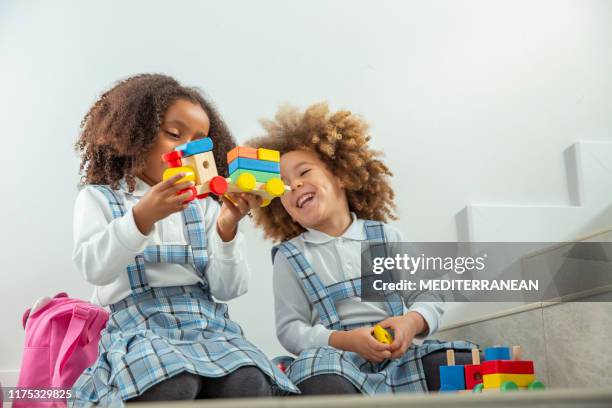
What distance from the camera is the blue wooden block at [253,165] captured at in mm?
1055

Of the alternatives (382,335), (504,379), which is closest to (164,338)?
(382,335)

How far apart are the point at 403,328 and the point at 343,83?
0.57 metres

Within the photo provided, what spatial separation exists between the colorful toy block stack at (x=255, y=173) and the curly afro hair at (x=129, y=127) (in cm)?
18

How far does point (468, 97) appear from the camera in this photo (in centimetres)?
153

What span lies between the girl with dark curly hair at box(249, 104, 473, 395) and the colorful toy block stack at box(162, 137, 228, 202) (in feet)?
0.95

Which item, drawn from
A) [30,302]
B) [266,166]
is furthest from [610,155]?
[30,302]

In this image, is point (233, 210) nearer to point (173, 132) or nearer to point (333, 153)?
point (173, 132)

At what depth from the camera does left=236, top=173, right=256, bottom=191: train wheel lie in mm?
1030

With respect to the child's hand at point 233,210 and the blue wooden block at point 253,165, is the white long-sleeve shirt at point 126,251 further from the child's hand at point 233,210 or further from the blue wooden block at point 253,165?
the blue wooden block at point 253,165

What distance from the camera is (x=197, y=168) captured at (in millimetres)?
1013

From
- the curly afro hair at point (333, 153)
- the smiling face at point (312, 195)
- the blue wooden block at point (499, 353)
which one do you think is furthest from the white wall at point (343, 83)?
the blue wooden block at point (499, 353)

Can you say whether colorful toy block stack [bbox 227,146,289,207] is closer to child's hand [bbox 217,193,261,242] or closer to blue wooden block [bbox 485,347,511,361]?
child's hand [bbox 217,193,261,242]

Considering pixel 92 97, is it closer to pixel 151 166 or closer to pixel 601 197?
pixel 151 166

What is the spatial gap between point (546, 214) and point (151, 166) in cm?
79
